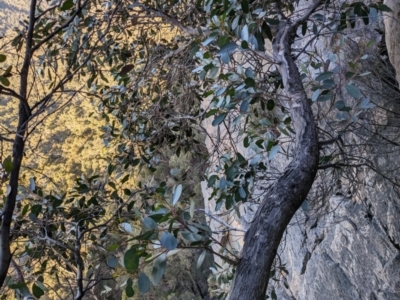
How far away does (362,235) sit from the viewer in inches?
65.7

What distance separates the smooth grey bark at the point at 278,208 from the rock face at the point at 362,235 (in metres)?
0.61

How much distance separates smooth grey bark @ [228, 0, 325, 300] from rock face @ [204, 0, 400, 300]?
2.01 feet

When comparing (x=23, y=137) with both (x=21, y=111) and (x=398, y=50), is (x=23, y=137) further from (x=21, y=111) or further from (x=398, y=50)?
(x=398, y=50)

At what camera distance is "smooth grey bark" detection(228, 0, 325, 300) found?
1.65ft

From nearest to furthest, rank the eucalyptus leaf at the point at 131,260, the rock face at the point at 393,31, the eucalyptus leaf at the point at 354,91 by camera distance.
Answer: the eucalyptus leaf at the point at 131,260 → the eucalyptus leaf at the point at 354,91 → the rock face at the point at 393,31

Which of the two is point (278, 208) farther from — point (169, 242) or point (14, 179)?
point (14, 179)

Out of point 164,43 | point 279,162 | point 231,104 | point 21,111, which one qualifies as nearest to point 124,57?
point 164,43

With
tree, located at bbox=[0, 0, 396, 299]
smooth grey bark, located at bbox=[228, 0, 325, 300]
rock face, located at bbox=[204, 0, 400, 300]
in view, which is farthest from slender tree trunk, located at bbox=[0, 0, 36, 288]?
rock face, located at bbox=[204, 0, 400, 300]

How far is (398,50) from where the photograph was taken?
1284 mm

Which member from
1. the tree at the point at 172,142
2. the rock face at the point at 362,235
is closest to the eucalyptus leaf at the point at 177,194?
the tree at the point at 172,142

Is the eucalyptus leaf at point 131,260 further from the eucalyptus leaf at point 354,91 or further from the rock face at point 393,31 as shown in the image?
the rock face at point 393,31

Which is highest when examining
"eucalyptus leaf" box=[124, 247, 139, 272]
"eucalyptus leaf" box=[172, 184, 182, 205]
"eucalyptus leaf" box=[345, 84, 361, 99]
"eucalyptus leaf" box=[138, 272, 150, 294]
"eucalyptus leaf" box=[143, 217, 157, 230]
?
"eucalyptus leaf" box=[345, 84, 361, 99]

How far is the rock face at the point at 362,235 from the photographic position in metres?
1.50

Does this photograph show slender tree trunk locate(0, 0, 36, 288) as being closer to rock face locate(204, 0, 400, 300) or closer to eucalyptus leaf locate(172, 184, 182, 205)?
eucalyptus leaf locate(172, 184, 182, 205)
